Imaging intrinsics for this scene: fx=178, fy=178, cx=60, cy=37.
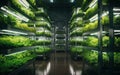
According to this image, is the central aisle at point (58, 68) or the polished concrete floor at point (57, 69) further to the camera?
the central aisle at point (58, 68)

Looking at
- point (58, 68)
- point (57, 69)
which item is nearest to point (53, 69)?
point (57, 69)

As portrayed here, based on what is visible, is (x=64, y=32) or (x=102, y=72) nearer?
(x=102, y=72)

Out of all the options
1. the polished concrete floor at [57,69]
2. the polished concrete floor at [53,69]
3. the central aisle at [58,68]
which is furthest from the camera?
the central aisle at [58,68]

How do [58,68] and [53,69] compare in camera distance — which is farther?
[58,68]

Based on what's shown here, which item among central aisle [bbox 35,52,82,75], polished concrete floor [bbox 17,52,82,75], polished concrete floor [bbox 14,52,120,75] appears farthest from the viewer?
central aisle [bbox 35,52,82,75]

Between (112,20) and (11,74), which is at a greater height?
(112,20)

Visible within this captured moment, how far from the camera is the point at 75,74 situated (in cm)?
617

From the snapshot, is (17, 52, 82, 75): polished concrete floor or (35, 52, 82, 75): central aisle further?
(35, 52, 82, 75): central aisle

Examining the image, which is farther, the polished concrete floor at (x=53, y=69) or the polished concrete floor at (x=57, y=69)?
the polished concrete floor at (x=53, y=69)

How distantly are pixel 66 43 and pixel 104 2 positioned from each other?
15.1 metres

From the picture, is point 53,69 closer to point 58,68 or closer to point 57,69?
point 57,69

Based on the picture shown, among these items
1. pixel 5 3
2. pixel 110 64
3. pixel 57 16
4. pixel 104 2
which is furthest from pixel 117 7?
pixel 57 16

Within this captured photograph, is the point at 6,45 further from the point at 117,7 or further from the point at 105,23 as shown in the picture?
the point at 117,7

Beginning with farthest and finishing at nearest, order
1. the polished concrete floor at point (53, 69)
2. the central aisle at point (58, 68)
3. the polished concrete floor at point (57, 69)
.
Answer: the central aisle at point (58, 68)
the polished concrete floor at point (53, 69)
the polished concrete floor at point (57, 69)
